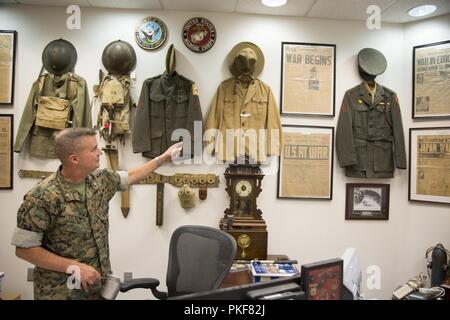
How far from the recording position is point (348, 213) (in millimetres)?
2848

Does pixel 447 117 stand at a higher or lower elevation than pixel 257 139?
higher

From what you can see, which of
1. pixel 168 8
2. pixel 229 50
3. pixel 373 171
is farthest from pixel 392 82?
pixel 168 8

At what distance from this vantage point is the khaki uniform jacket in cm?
269

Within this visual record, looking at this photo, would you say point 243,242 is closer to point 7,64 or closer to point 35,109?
point 35,109

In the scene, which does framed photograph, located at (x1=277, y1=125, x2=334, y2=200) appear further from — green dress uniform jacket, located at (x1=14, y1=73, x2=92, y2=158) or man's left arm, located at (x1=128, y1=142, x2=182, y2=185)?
green dress uniform jacket, located at (x1=14, y1=73, x2=92, y2=158)

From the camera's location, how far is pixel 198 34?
107 inches

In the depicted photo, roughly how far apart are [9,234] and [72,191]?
67.7 inches

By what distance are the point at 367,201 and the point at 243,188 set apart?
1156mm

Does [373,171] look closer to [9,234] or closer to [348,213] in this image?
[348,213]

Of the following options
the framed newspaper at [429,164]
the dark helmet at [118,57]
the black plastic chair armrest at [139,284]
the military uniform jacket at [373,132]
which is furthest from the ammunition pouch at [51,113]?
the framed newspaper at [429,164]

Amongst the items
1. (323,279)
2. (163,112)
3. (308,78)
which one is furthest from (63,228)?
(308,78)

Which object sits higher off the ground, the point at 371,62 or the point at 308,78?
the point at 371,62

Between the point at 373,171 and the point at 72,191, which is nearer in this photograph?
the point at 72,191

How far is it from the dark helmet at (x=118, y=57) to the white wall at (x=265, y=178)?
70 mm
